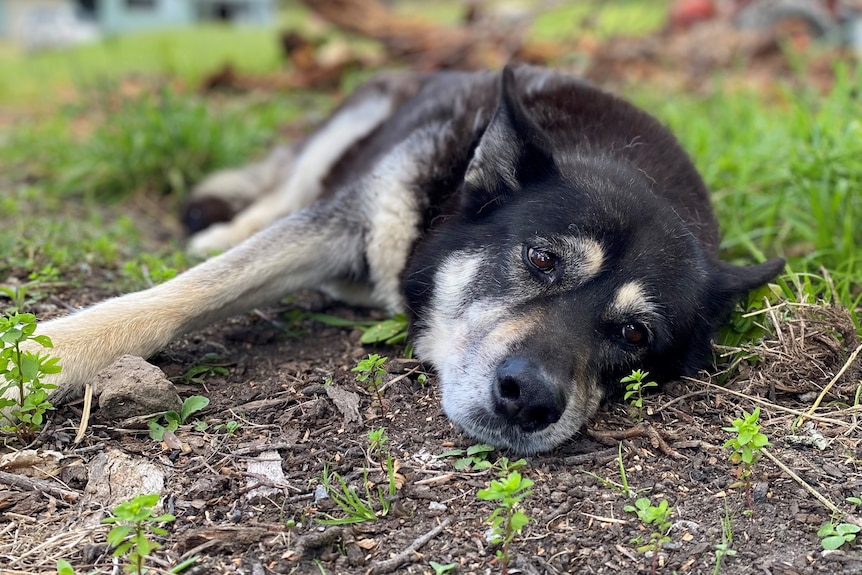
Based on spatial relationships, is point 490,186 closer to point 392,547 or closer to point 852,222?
point 392,547

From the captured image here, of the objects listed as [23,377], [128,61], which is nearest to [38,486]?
[23,377]

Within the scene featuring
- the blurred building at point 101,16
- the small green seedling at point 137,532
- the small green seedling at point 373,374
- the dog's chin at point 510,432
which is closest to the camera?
the small green seedling at point 137,532

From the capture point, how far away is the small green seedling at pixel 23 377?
242cm

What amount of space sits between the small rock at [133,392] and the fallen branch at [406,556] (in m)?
1.01

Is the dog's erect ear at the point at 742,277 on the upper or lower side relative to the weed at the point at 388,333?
upper

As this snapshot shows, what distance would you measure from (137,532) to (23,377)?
0.81 m

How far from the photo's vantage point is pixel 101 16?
1897cm

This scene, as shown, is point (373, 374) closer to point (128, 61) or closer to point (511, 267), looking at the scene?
point (511, 267)

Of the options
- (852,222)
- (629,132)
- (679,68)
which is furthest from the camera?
(679,68)

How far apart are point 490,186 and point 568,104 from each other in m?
0.90

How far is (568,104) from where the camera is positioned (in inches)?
148

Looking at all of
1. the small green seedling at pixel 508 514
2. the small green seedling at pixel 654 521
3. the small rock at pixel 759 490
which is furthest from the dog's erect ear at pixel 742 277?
the small green seedling at pixel 508 514

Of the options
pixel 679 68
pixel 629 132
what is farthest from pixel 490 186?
pixel 679 68

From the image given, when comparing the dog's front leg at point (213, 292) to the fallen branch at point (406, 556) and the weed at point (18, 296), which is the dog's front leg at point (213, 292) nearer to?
the weed at point (18, 296)
